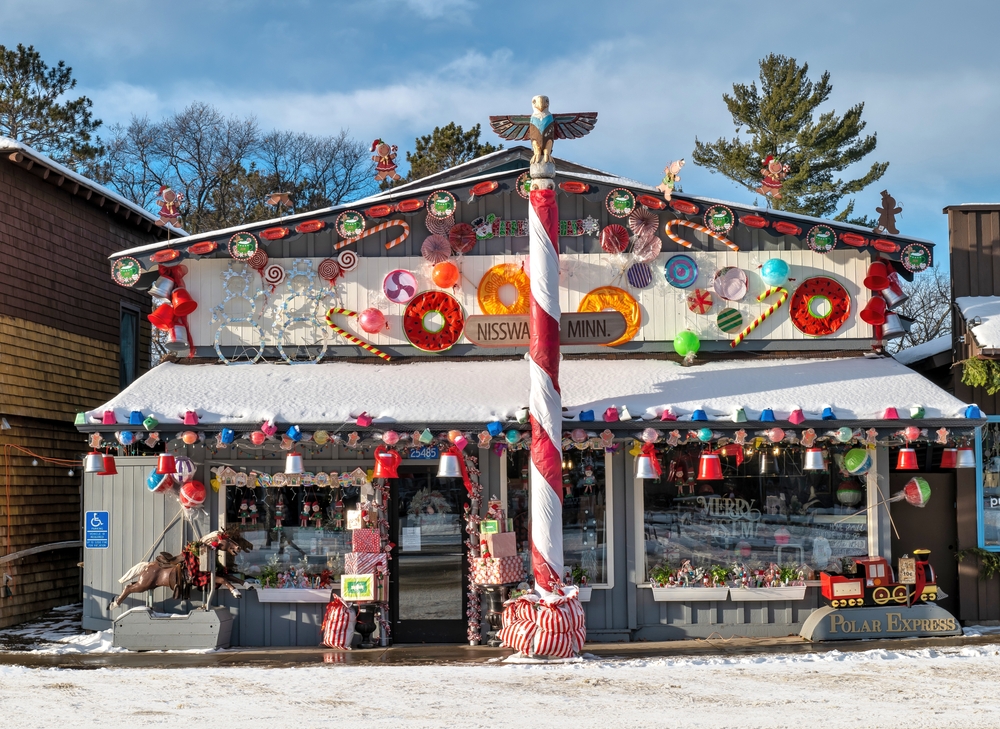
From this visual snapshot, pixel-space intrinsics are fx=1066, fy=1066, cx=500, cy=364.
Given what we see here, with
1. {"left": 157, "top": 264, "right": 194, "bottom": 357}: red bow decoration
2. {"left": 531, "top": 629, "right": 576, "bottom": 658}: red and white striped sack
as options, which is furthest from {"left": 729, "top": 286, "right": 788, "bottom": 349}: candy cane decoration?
{"left": 157, "top": 264, "right": 194, "bottom": 357}: red bow decoration

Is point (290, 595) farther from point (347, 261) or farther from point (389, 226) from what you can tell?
point (389, 226)

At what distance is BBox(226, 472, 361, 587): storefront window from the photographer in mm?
11570

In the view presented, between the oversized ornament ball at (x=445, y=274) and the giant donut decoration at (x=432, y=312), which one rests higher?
the oversized ornament ball at (x=445, y=274)

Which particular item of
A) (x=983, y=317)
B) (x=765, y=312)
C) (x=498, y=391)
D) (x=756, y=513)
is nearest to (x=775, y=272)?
(x=765, y=312)

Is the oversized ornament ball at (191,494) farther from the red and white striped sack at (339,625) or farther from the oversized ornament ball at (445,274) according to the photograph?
the oversized ornament ball at (445,274)

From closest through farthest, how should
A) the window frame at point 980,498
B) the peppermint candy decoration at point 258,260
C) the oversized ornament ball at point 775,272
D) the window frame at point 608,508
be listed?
the window frame at point 608,508 → the window frame at point 980,498 → the oversized ornament ball at point 775,272 → the peppermint candy decoration at point 258,260

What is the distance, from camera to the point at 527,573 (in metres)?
11.4

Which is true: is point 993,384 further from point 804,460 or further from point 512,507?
point 512,507

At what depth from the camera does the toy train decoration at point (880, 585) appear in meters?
11.0

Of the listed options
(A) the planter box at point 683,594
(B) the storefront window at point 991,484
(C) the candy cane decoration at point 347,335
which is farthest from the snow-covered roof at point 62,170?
(B) the storefront window at point 991,484

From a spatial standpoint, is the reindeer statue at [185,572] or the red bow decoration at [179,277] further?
the red bow decoration at [179,277]

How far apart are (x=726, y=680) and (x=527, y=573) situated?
9.54 ft

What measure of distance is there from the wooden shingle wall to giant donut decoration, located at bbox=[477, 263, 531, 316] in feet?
19.9

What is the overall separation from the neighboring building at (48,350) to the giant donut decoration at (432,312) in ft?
16.9
